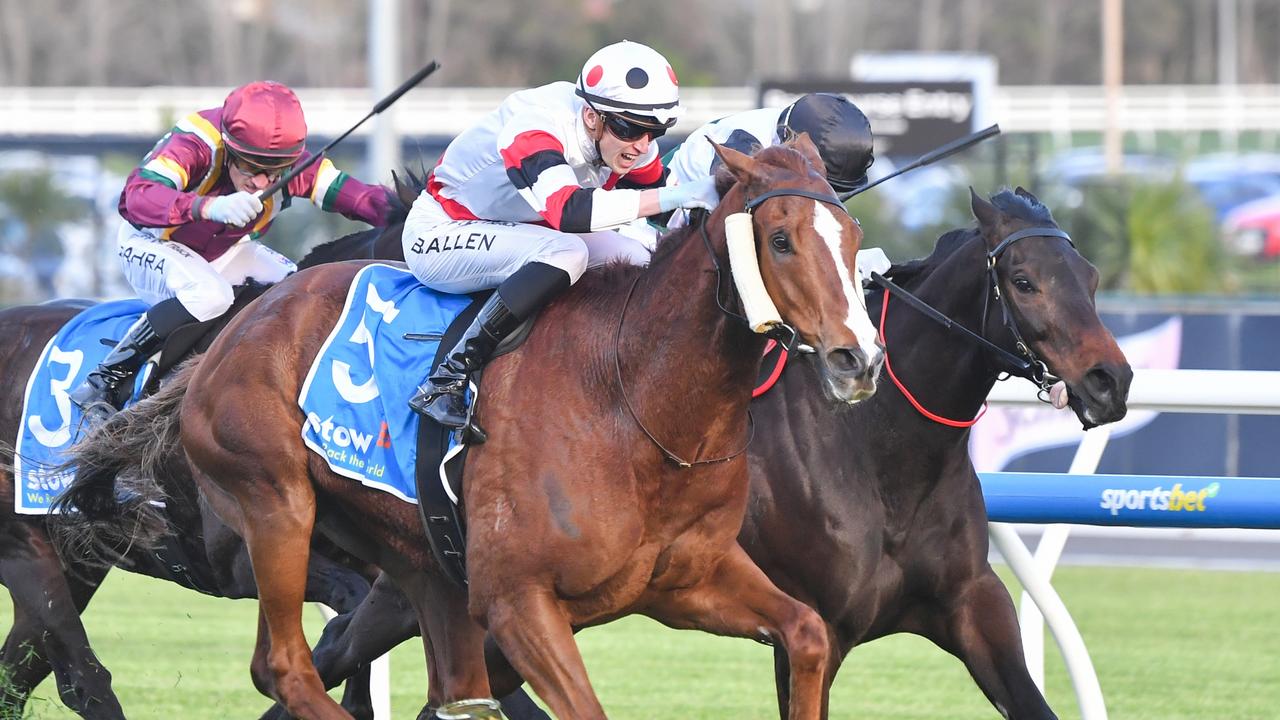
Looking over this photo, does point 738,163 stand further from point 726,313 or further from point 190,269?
point 190,269

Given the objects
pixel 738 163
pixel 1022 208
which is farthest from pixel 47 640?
pixel 1022 208

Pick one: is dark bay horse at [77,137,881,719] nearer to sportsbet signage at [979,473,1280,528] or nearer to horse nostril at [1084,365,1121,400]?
Result: horse nostril at [1084,365,1121,400]

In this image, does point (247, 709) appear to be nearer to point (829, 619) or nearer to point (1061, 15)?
point (829, 619)

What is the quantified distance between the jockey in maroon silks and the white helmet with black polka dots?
60.7 inches

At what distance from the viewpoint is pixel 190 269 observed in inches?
233

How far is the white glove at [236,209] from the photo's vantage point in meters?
5.52

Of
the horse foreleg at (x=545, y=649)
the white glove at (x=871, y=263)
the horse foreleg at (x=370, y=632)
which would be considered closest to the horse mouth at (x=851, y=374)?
the horse foreleg at (x=545, y=649)

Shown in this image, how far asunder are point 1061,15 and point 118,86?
24777mm

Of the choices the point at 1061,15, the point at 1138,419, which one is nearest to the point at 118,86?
the point at 1061,15

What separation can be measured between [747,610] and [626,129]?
3.91 ft

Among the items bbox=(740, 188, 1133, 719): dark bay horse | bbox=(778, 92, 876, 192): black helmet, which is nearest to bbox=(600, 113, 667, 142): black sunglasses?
bbox=(778, 92, 876, 192): black helmet

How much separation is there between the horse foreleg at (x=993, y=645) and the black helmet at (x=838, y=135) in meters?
1.16

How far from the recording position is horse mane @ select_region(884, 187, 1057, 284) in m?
4.80

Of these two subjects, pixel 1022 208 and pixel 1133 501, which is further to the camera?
pixel 1133 501
